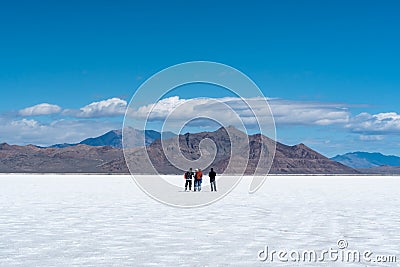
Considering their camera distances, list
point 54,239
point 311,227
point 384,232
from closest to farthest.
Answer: point 54,239 < point 384,232 < point 311,227

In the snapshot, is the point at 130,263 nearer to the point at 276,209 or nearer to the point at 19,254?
the point at 19,254

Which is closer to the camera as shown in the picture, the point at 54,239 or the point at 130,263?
the point at 130,263

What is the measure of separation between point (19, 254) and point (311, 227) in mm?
7222

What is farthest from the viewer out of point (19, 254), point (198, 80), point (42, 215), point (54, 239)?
point (198, 80)

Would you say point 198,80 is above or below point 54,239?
above

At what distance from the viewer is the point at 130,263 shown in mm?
9359

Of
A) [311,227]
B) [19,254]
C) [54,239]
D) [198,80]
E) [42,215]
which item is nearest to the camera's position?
[19,254]

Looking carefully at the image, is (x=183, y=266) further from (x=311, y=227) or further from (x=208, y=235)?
(x=311, y=227)

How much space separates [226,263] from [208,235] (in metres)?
3.36

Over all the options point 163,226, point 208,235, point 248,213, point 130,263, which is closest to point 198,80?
point 248,213

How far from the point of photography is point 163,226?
14508 millimetres

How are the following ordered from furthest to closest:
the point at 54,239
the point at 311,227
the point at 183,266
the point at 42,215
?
the point at 42,215 < the point at 311,227 < the point at 54,239 < the point at 183,266

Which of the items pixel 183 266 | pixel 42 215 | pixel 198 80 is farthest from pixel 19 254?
pixel 198 80

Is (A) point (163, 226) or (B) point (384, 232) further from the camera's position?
(A) point (163, 226)
